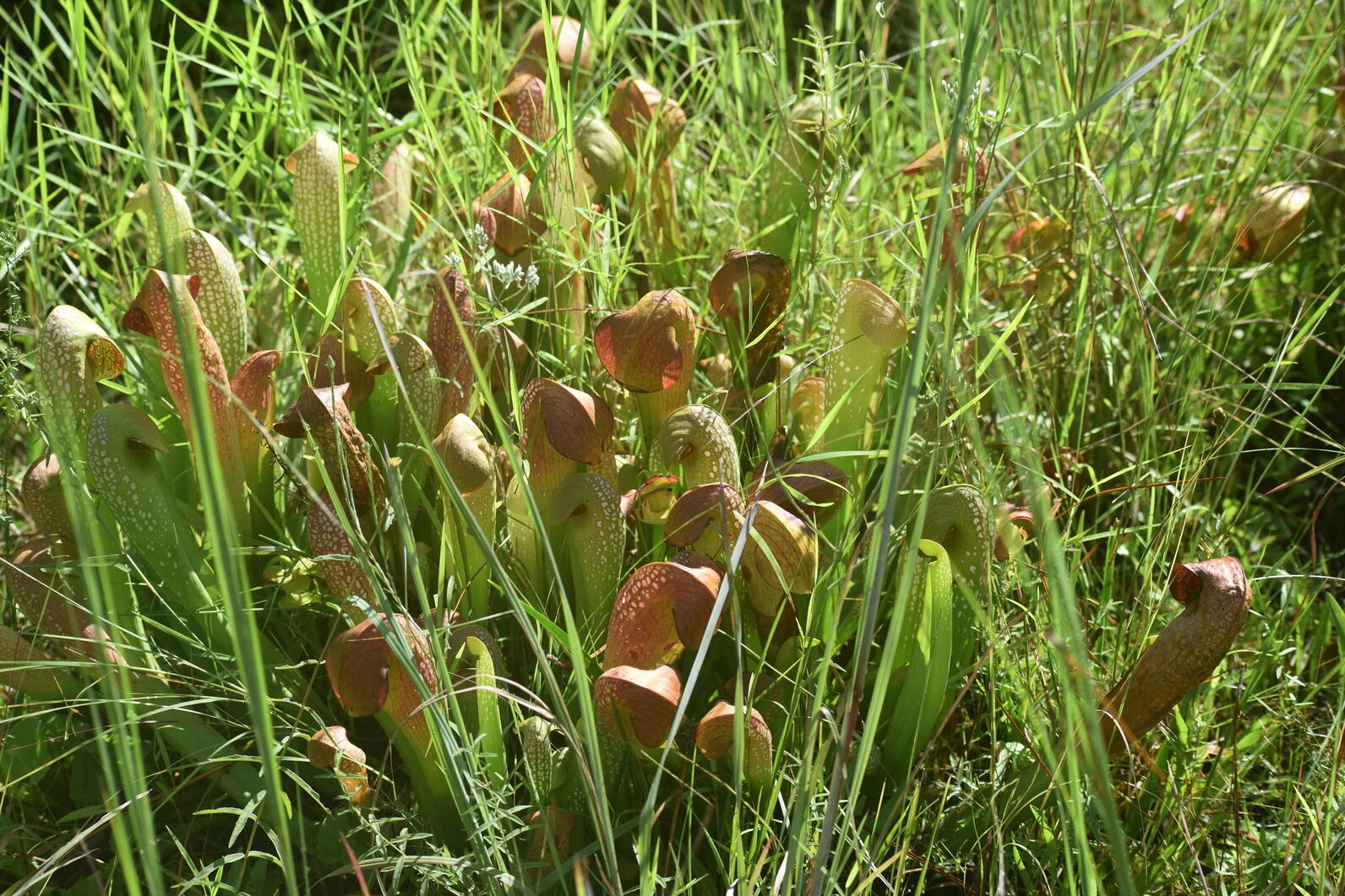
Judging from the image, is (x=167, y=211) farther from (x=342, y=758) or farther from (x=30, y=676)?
(x=342, y=758)

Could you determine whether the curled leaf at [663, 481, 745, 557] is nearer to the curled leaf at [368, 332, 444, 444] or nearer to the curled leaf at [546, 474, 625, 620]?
the curled leaf at [546, 474, 625, 620]

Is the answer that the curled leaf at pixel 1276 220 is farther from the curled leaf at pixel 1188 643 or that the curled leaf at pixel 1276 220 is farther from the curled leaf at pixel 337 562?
the curled leaf at pixel 337 562

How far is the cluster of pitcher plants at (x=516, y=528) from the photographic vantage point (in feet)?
2.68

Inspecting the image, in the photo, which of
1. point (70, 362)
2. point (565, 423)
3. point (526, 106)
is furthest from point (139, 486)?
point (526, 106)

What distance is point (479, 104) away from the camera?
1185 mm

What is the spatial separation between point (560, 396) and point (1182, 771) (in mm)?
661

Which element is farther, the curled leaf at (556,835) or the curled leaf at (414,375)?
the curled leaf at (414,375)

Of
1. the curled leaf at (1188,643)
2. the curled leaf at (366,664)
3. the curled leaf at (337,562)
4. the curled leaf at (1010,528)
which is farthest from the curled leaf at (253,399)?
the curled leaf at (1188,643)

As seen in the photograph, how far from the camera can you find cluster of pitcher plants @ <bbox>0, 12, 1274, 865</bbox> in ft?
2.68

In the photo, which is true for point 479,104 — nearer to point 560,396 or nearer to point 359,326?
point 359,326

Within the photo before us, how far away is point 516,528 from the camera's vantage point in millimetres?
976

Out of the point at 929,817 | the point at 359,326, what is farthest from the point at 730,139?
the point at 929,817

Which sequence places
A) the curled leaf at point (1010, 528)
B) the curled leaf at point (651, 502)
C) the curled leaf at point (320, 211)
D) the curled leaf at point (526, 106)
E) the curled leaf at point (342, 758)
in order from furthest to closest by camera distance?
the curled leaf at point (526, 106), the curled leaf at point (320, 211), the curled leaf at point (651, 502), the curled leaf at point (342, 758), the curled leaf at point (1010, 528)

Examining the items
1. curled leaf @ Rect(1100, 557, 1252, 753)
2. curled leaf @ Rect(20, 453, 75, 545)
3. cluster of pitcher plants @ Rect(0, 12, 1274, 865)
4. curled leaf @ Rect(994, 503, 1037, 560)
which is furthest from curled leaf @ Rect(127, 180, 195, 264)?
curled leaf @ Rect(1100, 557, 1252, 753)
